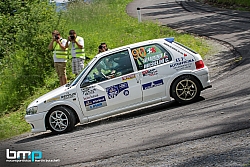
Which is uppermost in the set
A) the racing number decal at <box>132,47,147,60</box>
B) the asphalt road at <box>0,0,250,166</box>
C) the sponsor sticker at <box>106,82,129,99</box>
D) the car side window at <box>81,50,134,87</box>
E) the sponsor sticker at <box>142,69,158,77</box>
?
the racing number decal at <box>132,47,147,60</box>

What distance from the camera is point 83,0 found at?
119 ft

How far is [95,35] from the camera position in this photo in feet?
76.0

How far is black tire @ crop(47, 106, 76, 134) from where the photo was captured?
11.1 metres

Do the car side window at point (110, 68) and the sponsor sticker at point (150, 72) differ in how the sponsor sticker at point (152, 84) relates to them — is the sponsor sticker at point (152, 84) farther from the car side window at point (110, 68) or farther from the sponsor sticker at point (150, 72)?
the car side window at point (110, 68)

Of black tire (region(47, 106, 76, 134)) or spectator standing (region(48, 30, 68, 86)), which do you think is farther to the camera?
spectator standing (region(48, 30, 68, 86))

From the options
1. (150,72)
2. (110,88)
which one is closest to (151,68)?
(150,72)

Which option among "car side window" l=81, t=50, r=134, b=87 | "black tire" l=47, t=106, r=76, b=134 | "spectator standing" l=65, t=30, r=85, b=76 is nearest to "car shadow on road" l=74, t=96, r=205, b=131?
"black tire" l=47, t=106, r=76, b=134

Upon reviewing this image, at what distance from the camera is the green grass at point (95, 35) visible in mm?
14875

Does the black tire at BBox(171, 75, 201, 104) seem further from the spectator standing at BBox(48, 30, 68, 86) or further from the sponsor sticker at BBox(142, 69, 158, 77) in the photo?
the spectator standing at BBox(48, 30, 68, 86)

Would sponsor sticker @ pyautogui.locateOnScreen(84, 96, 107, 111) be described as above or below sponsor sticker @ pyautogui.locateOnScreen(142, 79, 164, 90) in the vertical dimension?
below

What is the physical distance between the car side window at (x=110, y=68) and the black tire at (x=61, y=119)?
73 centimetres

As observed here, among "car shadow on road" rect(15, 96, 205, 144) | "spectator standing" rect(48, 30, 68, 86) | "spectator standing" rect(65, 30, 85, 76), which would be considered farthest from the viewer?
"spectator standing" rect(48, 30, 68, 86)

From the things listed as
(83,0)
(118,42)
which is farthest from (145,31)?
(83,0)

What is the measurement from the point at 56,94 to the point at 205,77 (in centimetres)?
348
